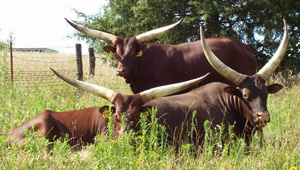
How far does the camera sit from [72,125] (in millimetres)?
4691

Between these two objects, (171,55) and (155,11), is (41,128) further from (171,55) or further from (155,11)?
(155,11)

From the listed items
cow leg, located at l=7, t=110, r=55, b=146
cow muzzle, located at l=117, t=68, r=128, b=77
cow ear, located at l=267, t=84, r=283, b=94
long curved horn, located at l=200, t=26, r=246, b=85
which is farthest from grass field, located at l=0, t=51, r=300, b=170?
cow muzzle, located at l=117, t=68, r=128, b=77

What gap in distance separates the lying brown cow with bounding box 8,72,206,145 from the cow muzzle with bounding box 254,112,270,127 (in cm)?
88

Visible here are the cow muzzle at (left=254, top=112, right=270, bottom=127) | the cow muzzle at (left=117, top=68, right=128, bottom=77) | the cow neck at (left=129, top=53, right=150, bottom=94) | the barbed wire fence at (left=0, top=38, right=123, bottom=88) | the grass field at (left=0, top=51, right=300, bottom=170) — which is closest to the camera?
the grass field at (left=0, top=51, right=300, bottom=170)

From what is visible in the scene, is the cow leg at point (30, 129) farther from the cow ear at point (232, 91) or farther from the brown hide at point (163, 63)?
the cow ear at point (232, 91)

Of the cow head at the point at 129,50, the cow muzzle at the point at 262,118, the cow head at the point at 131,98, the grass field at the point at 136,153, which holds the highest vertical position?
the cow head at the point at 129,50

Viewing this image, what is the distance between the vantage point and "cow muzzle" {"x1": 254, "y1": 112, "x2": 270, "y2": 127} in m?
4.37

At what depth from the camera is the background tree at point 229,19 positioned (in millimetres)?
9648

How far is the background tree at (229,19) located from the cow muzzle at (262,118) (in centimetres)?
526

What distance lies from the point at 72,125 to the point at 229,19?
6859 mm

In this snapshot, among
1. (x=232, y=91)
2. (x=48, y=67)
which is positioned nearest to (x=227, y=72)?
(x=232, y=91)

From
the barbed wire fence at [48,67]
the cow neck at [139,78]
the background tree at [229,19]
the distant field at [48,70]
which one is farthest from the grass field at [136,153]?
the background tree at [229,19]

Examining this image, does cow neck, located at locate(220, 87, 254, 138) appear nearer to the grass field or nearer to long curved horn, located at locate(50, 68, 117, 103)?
the grass field

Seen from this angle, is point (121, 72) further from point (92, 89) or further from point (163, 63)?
point (92, 89)
